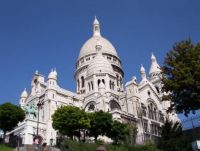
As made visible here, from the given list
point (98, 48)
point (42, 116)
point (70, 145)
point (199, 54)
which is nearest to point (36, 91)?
point (42, 116)

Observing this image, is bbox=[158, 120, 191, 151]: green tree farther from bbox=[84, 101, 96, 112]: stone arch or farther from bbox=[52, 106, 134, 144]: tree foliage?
bbox=[84, 101, 96, 112]: stone arch

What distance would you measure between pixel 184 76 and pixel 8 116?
2489 cm

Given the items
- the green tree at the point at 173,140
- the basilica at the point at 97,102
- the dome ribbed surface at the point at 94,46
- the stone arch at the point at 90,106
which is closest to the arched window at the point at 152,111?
the basilica at the point at 97,102

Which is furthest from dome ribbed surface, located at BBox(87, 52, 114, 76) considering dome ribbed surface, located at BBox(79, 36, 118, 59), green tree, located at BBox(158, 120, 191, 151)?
green tree, located at BBox(158, 120, 191, 151)

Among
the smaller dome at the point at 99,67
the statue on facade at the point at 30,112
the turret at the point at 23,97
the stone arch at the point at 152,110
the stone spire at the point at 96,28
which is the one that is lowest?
the statue on facade at the point at 30,112

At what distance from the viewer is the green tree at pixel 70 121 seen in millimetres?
43375

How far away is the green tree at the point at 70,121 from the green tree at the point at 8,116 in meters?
5.15

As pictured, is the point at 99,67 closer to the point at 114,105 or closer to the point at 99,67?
the point at 99,67

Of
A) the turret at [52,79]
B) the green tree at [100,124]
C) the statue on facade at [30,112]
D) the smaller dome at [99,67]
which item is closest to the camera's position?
the green tree at [100,124]

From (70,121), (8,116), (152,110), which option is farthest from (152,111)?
(8,116)

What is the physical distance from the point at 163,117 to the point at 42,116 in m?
24.4

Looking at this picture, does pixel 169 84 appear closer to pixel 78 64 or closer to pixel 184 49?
pixel 184 49

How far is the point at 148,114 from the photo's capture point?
63031mm

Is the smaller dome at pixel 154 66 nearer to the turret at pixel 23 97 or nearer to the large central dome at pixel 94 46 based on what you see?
the large central dome at pixel 94 46
